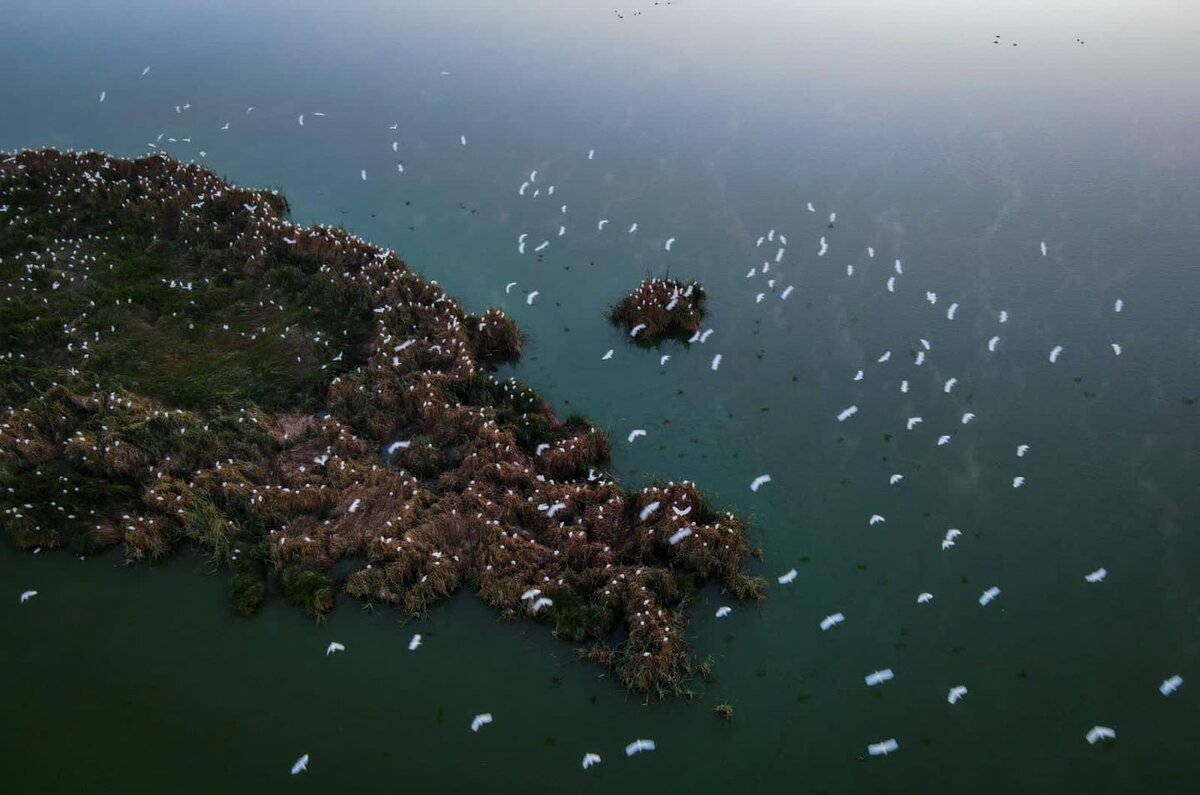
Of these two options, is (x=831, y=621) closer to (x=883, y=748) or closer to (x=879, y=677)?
(x=879, y=677)

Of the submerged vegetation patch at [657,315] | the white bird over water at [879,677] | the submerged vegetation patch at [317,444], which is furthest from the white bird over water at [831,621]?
the submerged vegetation patch at [657,315]

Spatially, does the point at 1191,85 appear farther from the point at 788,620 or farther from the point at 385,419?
the point at 385,419

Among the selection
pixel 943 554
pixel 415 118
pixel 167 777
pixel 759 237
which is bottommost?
pixel 167 777

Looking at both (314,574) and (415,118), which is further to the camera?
(415,118)

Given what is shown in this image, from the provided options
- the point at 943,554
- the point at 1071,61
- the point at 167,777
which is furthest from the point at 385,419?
the point at 1071,61

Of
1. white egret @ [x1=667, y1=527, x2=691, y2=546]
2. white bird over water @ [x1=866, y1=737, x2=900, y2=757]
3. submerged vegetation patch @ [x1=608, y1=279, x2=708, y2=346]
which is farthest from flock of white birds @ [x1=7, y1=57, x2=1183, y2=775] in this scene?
white egret @ [x1=667, y1=527, x2=691, y2=546]

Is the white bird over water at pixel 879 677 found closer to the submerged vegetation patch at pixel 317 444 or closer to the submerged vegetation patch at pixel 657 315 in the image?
the submerged vegetation patch at pixel 317 444

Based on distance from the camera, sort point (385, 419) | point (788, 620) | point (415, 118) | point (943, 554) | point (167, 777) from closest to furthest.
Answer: point (167, 777), point (788, 620), point (943, 554), point (385, 419), point (415, 118)
